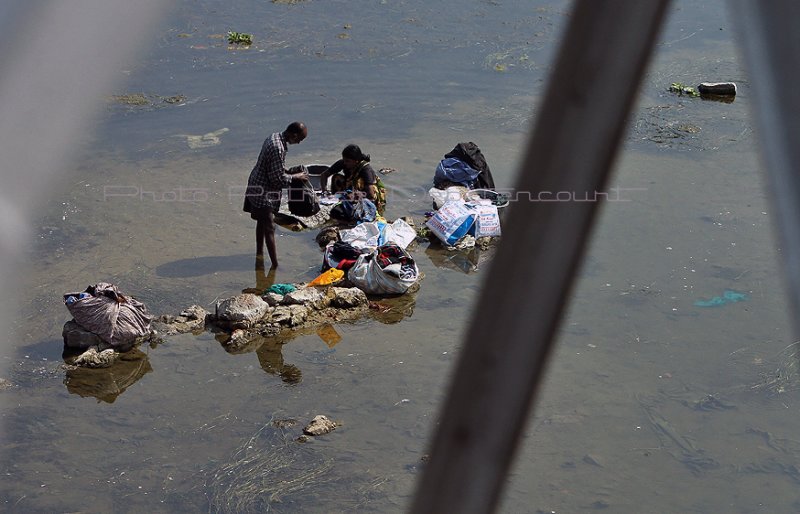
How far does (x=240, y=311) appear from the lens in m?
6.66

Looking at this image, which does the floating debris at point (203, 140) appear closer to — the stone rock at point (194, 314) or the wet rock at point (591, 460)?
the stone rock at point (194, 314)

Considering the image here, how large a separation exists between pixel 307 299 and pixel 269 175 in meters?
1.12

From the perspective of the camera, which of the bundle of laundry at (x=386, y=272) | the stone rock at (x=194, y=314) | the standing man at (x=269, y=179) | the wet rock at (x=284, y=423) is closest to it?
the wet rock at (x=284, y=423)

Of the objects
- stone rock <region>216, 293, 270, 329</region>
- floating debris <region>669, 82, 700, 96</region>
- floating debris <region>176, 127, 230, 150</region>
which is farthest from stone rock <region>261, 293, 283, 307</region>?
floating debris <region>669, 82, 700, 96</region>

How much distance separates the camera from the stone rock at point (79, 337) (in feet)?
20.6

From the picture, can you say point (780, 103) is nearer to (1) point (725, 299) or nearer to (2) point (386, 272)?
(2) point (386, 272)

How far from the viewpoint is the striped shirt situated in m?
7.33

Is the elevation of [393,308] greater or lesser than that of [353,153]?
lesser

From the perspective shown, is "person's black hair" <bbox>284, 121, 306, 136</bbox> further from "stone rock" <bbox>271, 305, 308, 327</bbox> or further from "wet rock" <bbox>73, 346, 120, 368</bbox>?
"wet rock" <bbox>73, 346, 120, 368</bbox>

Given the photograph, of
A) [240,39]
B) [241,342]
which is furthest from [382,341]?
[240,39]

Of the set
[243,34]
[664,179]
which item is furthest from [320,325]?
[243,34]

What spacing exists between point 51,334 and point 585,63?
21.1 feet

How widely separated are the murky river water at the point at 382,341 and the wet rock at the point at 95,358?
7 cm

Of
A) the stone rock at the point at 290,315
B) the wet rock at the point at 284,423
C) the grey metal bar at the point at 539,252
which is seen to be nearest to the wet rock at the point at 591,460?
the wet rock at the point at 284,423
